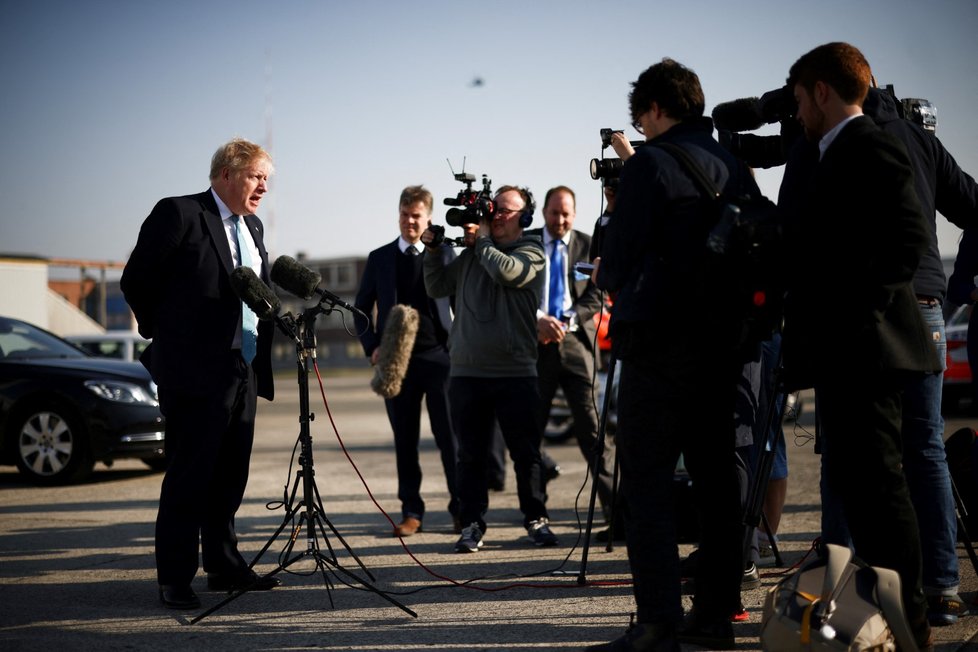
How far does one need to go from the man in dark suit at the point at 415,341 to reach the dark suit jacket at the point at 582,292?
0.86 meters

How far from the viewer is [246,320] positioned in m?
5.38

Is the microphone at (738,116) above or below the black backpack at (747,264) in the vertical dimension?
above

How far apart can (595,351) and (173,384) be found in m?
2.72

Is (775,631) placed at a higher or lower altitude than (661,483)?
lower

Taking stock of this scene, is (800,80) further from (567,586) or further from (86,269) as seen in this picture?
(86,269)

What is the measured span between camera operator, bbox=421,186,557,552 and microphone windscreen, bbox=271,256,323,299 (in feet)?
4.52

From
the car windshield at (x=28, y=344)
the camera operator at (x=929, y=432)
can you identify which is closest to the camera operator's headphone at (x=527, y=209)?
the camera operator at (x=929, y=432)

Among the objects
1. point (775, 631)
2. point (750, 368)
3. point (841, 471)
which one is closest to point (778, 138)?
point (750, 368)

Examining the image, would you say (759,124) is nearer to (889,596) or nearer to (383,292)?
(889,596)

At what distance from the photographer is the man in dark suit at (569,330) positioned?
7258mm

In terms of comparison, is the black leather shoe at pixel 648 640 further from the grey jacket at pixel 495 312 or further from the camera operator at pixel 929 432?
the grey jacket at pixel 495 312

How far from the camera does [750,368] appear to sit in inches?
196

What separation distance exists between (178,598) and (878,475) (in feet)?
10.8

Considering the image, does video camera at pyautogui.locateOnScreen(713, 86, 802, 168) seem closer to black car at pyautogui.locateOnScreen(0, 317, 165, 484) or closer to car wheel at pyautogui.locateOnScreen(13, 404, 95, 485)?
black car at pyautogui.locateOnScreen(0, 317, 165, 484)
